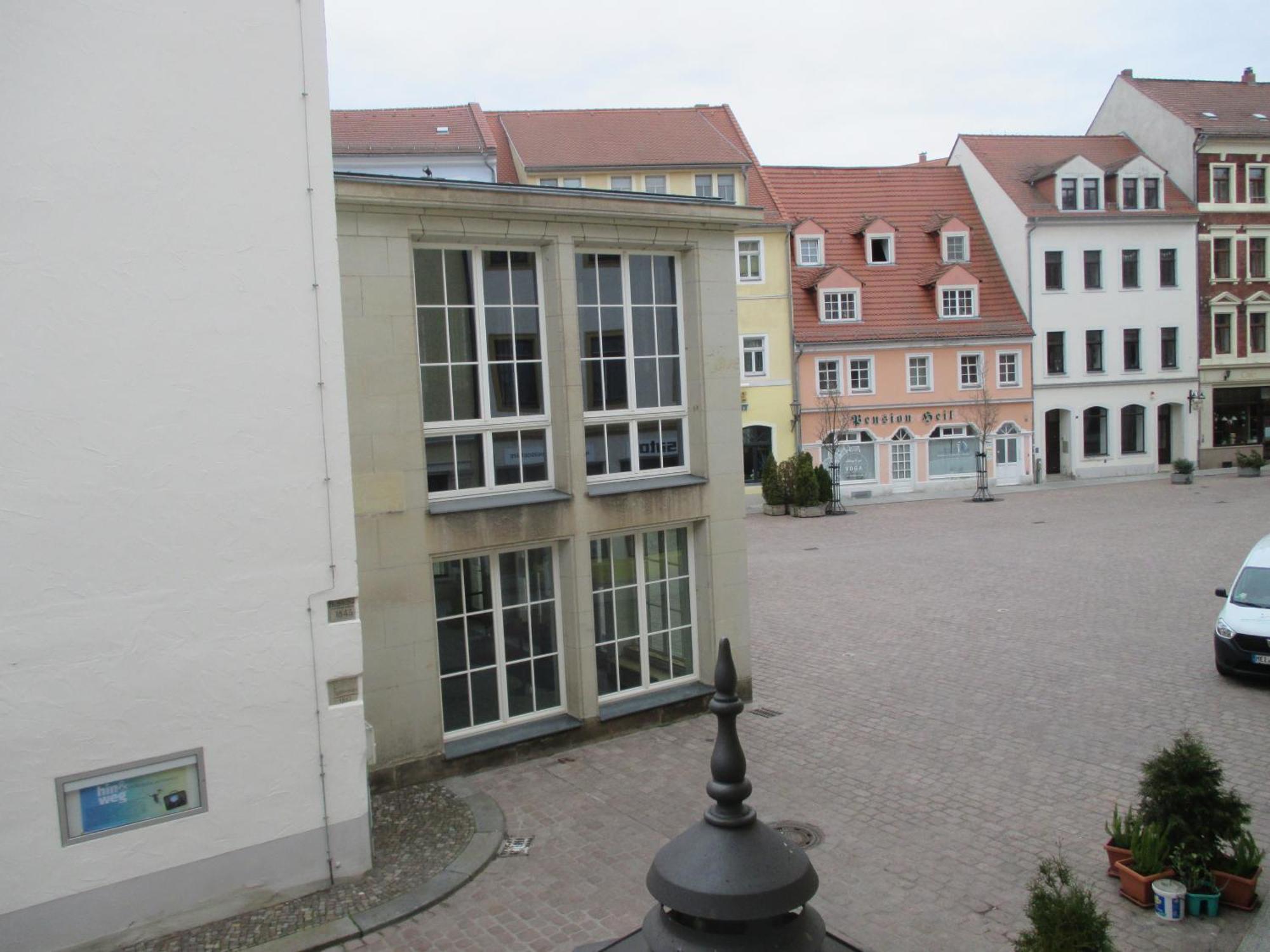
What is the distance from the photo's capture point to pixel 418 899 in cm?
845

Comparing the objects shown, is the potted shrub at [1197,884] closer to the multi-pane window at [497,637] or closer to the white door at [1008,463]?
the multi-pane window at [497,637]

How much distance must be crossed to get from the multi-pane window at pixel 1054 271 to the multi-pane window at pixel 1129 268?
10.2 ft

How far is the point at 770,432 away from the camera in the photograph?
39.5m

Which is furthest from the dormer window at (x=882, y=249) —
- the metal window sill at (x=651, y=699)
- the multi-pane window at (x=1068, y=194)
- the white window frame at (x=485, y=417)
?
the white window frame at (x=485, y=417)

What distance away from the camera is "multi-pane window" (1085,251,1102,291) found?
139 feet

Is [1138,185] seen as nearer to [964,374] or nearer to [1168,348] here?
[1168,348]

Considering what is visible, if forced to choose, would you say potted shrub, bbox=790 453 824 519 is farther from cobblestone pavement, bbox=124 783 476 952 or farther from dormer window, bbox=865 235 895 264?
cobblestone pavement, bbox=124 783 476 952

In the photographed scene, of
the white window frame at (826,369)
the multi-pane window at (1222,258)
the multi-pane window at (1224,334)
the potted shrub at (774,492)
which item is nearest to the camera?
the potted shrub at (774,492)

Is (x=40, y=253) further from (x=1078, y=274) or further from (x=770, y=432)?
(x=1078, y=274)

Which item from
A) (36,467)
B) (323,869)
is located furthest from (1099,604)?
(36,467)

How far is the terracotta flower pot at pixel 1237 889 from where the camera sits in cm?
778

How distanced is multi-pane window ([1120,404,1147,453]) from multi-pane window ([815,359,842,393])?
45.4 ft

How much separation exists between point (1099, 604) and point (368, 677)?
47.7 feet

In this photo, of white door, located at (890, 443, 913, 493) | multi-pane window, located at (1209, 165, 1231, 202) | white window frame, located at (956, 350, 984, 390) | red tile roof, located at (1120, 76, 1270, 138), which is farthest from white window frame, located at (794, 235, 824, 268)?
multi-pane window, located at (1209, 165, 1231, 202)
